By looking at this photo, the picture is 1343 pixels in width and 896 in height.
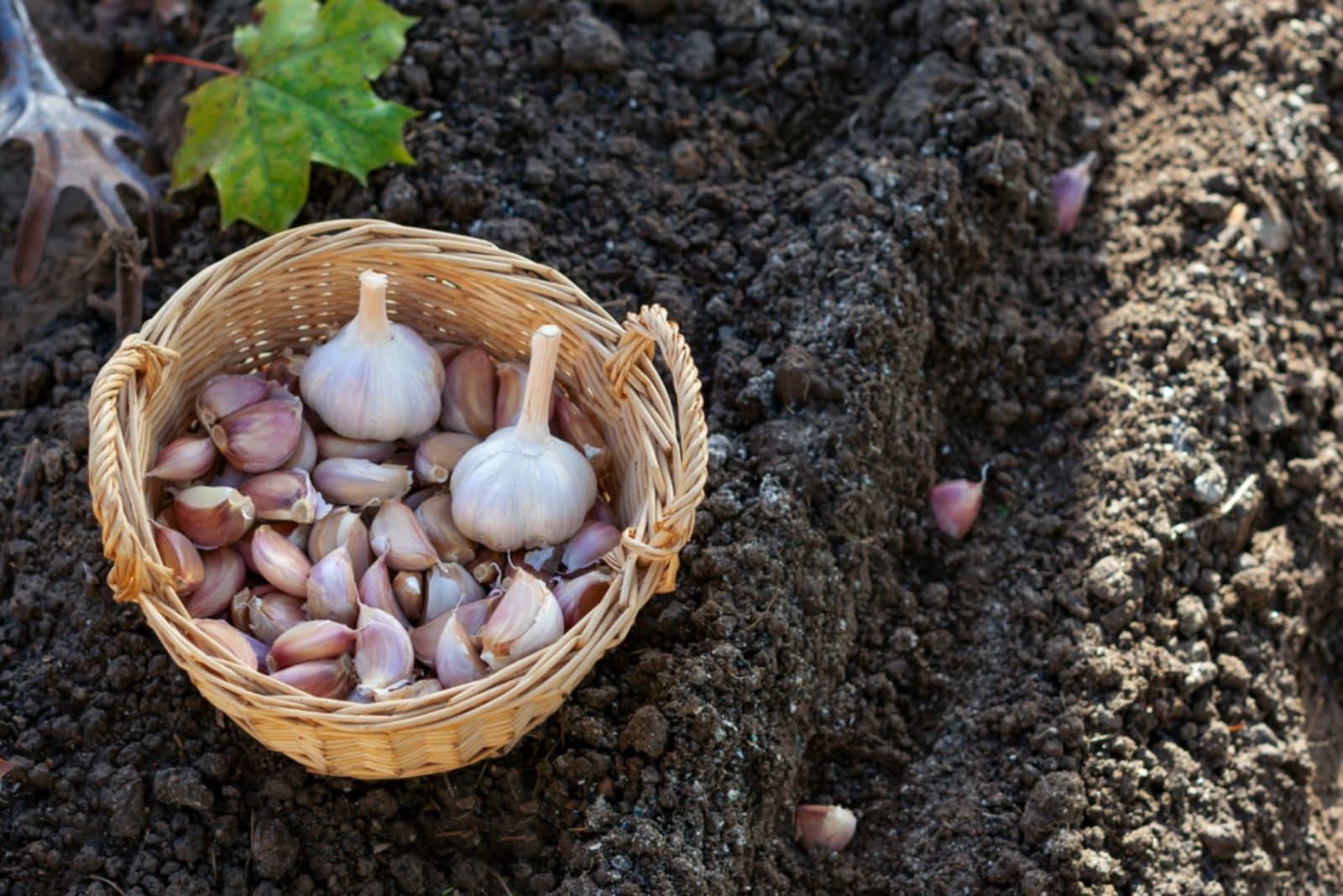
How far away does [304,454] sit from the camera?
64.9 inches

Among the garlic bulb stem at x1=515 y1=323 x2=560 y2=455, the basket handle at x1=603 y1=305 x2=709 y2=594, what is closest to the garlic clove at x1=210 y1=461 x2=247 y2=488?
the garlic bulb stem at x1=515 y1=323 x2=560 y2=455

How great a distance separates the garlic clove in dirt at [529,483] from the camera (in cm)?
156

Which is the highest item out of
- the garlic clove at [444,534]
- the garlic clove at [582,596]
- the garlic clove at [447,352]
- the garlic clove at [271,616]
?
the garlic clove at [447,352]

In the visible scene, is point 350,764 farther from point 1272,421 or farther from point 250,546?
point 1272,421

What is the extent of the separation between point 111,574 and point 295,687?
221mm

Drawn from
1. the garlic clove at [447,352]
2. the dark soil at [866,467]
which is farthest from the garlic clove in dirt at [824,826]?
the garlic clove at [447,352]

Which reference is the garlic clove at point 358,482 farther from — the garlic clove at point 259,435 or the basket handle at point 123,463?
the basket handle at point 123,463

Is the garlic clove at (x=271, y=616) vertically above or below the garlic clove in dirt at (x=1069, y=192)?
below

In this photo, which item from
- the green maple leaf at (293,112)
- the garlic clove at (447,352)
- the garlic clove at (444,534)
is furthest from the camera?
the green maple leaf at (293,112)

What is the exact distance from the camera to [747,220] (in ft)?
6.59

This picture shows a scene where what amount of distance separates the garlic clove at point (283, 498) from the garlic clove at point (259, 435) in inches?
1.1

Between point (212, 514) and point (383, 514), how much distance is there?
0.20 meters

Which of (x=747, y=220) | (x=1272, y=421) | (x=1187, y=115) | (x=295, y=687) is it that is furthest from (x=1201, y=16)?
(x=295, y=687)

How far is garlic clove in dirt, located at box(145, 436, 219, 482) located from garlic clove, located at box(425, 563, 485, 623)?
301 millimetres
